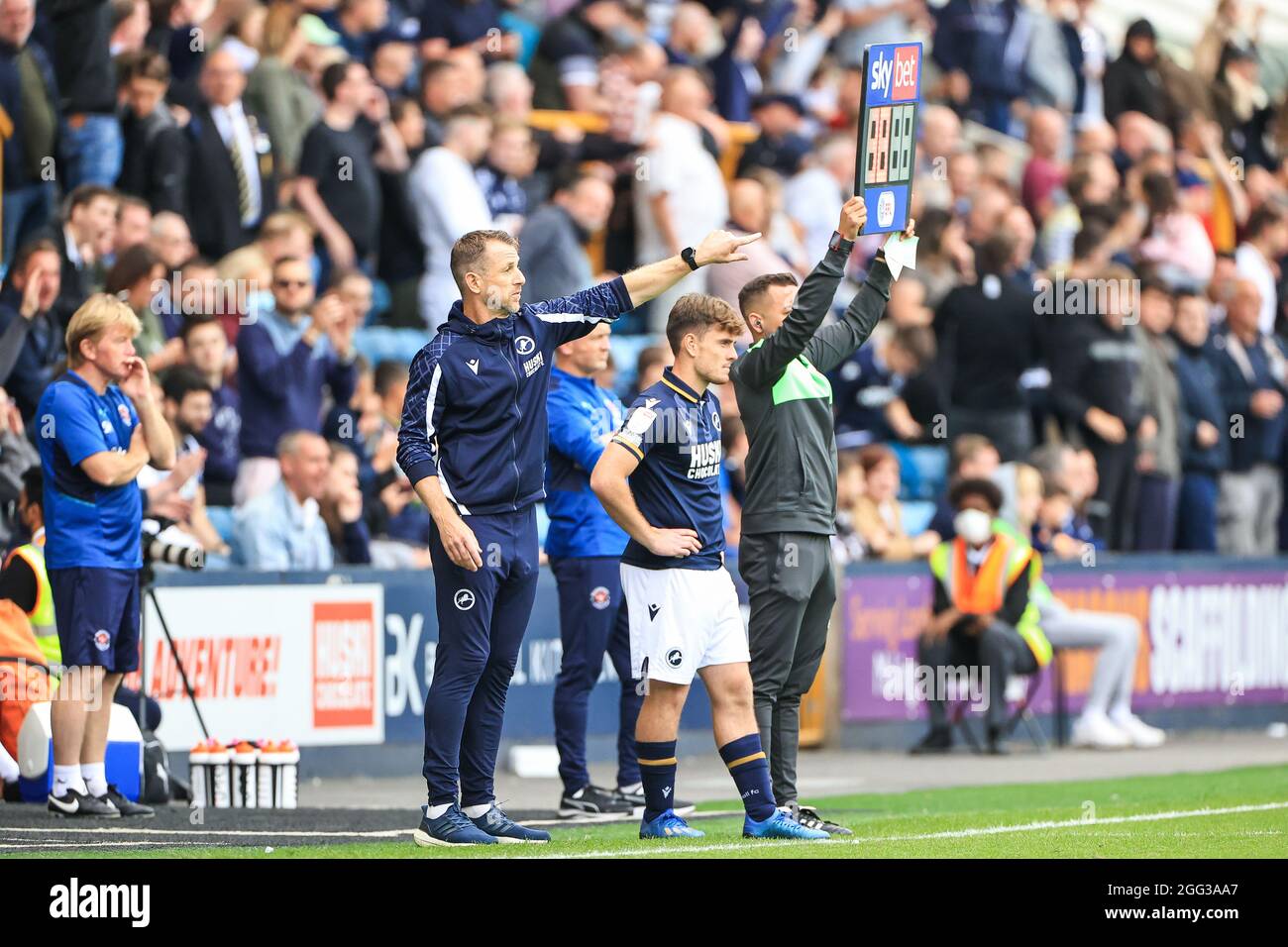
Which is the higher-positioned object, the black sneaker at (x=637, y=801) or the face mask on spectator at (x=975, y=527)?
the face mask on spectator at (x=975, y=527)

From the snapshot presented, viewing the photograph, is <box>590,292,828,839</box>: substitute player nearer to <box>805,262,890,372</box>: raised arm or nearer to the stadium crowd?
<box>805,262,890,372</box>: raised arm

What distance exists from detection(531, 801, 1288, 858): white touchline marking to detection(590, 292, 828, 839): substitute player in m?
0.27

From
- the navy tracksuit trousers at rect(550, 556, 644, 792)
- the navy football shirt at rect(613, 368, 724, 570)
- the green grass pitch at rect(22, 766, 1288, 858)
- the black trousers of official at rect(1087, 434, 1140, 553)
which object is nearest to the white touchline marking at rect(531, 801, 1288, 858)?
the green grass pitch at rect(22, 766, 1288, 858)

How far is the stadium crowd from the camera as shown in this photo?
45.8ft

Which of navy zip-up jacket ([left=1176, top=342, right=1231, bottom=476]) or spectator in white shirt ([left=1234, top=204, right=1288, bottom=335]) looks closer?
navy zip-up jacket ([left=1176, top=342, right=1231, bottom=476])

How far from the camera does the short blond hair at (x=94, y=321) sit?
10.4 m

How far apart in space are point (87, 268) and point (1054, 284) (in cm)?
836

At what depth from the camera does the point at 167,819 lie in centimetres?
1045

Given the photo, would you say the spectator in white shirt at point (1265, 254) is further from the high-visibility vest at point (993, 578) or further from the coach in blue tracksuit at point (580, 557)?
the coach in blue tracksuit at point (580, 557)

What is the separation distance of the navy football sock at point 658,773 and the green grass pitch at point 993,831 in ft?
0.56

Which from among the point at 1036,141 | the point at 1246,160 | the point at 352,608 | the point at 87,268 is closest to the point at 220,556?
the point at 352,608

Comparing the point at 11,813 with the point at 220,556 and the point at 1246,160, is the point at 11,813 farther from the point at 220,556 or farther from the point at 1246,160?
the point at 1246,160

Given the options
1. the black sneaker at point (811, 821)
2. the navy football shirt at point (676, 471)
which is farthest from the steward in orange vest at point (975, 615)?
the navy football shirt at point (676, 471)

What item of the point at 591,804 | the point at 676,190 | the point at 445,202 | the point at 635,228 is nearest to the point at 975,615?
the point at 676,190
